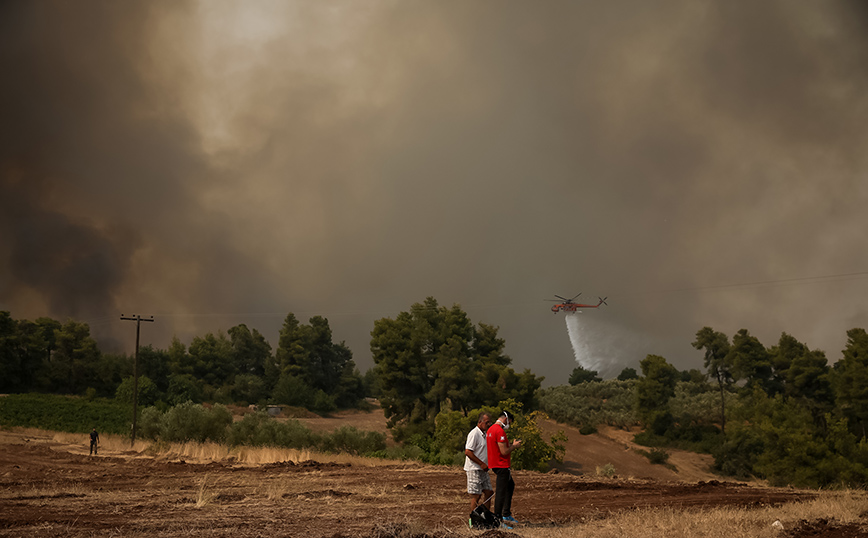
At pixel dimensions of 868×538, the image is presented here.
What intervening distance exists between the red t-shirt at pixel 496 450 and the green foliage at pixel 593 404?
65853 mm

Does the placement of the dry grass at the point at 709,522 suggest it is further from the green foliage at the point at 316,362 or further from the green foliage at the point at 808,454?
the green foliage at the point at 316,362

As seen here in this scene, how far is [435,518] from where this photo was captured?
12758 mm

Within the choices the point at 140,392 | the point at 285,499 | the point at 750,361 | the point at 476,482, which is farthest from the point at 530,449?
the point at 140,392

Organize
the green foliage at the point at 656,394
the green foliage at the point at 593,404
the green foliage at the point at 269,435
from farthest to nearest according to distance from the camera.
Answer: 1. the green foliage at the point at 593,404
2. the green foliage at the point at 656,394
3. the green foliage at the point at 269,435

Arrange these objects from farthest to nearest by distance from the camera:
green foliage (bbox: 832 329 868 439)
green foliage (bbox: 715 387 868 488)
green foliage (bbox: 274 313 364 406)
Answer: green foliage (bbox: 274 313 364 406)
green foliage (bbox: 832 329 868 439)
green foliage (bbox: 715 387 868 488)

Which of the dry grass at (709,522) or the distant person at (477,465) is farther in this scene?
the distant person at (477,465)

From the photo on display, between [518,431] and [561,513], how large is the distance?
22.2 meters

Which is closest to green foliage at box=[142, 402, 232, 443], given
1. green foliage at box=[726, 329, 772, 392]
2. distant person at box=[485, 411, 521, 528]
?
distant person at box=[485, 411, 521, 528]

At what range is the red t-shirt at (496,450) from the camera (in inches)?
429

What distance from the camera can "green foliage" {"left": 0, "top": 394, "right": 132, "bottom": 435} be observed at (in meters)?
67.1

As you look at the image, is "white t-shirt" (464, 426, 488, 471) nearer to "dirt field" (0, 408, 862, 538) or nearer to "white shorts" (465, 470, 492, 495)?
"white shorts" (465, 470, 492, 495)

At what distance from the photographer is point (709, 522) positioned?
11.1 meters

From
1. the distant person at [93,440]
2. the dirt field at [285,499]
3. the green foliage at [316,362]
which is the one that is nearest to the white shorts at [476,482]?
the dirt field at [285,499]

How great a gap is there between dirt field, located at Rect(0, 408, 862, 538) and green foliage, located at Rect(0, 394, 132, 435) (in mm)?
44431
